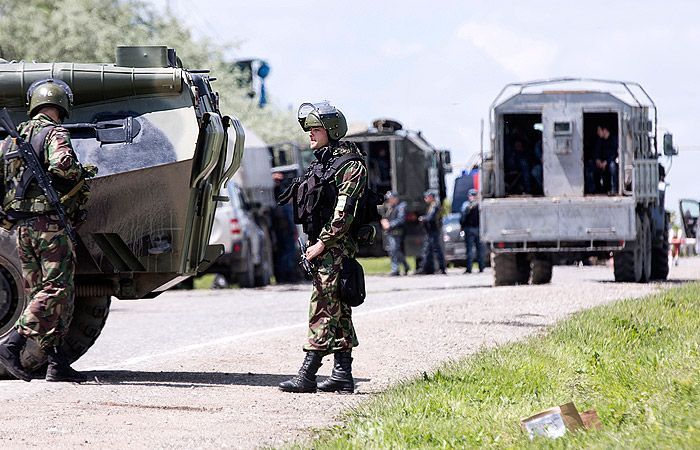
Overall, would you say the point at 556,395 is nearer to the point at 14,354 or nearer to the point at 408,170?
the point at 14,354

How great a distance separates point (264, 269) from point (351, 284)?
1836cm

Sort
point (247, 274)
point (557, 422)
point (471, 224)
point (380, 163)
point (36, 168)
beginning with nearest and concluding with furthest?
point (557, 422) < point (36, 168) < point (247, 274) < point (471, 224) < point (380, 163)

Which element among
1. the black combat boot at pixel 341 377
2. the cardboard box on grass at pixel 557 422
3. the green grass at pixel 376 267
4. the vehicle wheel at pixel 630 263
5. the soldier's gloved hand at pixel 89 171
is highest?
the soldier's gloved hand at pixel 89 171

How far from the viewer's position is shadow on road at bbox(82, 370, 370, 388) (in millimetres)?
10211

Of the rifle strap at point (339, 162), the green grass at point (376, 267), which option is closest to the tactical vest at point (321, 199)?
the rifle strap at point (339, 162)

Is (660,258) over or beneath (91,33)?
beneath

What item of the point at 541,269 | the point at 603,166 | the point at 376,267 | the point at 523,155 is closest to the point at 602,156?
the point at 603,166

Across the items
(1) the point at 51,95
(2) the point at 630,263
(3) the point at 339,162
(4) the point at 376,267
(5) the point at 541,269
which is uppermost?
(1) the point at 51,95

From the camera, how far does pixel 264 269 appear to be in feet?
91.3

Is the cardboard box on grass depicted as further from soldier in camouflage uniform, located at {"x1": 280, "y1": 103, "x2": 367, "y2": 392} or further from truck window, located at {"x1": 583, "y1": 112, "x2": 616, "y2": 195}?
truck window, located at {"x1": 583, "y1": 112, "x2": 616, "y2": 195}

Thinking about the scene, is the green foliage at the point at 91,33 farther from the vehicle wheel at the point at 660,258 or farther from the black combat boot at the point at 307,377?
the black combat boot at the point at 307,377

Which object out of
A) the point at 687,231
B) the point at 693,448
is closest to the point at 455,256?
the point at 687,231

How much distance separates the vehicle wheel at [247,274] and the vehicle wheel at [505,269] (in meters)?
4.87

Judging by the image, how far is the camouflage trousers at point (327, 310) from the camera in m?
9.57
